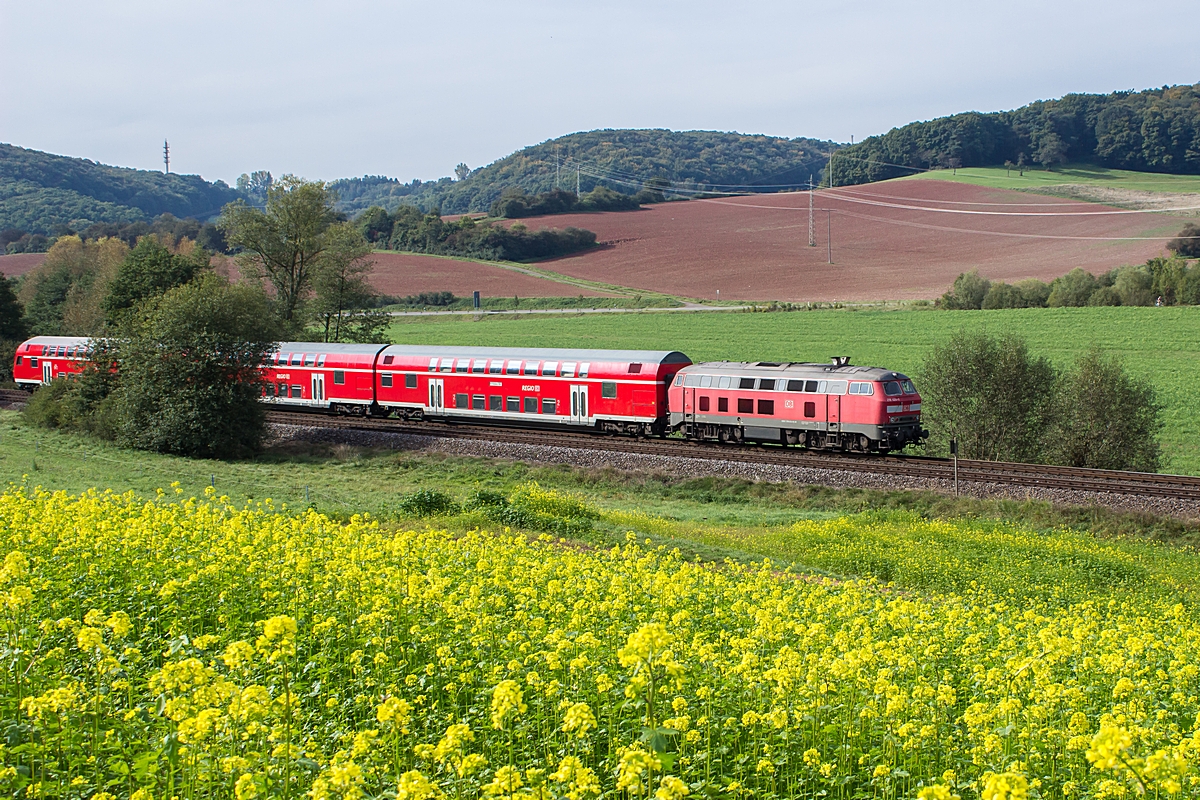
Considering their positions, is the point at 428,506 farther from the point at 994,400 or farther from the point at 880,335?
the point at 880,335

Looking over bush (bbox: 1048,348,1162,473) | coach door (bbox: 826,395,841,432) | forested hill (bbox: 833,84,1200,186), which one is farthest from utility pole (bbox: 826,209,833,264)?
coach door (bbox: 826,395,841,432)

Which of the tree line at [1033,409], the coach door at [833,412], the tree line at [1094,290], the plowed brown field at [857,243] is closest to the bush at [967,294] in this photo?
the tree line at [1094,290]

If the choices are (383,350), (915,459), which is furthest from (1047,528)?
(383,350)

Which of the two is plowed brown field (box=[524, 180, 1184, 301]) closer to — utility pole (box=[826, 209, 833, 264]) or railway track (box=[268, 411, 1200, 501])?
utility pole (box=[826, 209, 833, 264])

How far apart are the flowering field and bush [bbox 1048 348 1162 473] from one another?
28.1 metres

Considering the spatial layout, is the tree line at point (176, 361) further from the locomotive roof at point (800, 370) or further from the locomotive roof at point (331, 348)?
the locomotive roof at point (800, 370)

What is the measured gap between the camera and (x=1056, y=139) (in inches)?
5733

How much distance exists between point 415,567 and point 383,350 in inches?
1407

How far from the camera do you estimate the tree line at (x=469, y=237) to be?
125 metres

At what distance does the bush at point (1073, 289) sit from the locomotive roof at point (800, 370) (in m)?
49.0

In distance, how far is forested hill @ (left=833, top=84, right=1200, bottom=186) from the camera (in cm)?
13700

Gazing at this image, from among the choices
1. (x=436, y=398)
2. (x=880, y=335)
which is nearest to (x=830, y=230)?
(x=880, y=335)

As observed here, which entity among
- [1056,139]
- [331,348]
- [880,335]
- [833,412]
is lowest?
[833,412]

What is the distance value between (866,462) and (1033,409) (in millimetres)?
12683
